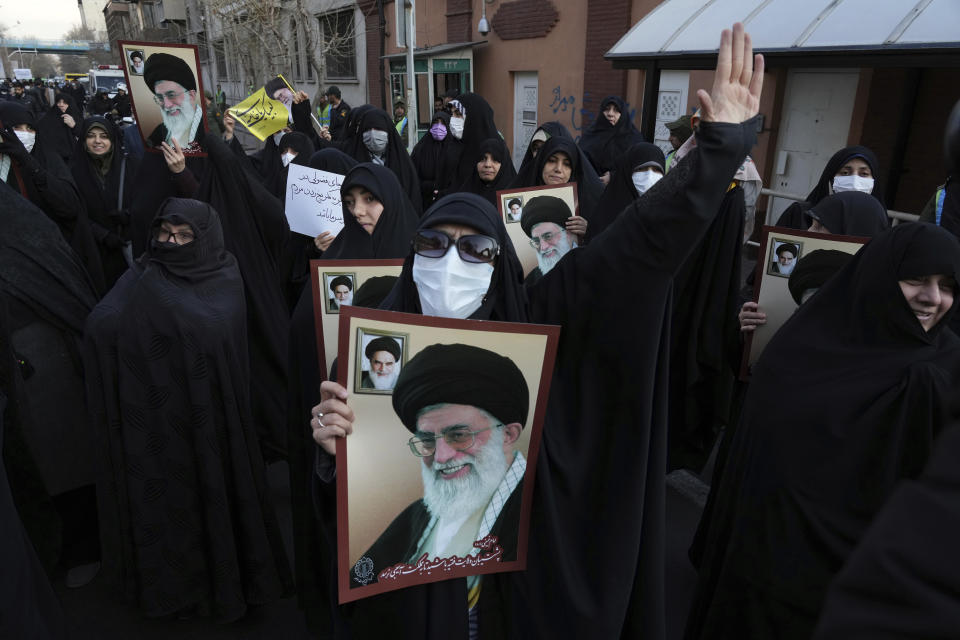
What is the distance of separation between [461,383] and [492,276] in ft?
1.12

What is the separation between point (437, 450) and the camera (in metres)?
1.44

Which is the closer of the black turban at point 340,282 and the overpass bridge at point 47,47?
the black turban at point 340,282

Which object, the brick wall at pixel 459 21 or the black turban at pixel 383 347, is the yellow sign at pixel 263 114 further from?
the brick wall at pixel 459 21

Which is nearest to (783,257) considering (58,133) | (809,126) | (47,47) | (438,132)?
(438,132)

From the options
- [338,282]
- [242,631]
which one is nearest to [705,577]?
[338,282]

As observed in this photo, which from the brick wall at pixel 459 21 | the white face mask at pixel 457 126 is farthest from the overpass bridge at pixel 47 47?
the white face mask at pixel 457 126

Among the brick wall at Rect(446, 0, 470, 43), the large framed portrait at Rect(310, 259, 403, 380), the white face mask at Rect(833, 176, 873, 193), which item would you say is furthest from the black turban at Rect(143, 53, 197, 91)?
the brick wall at Rect(446, 0, 470, 43)

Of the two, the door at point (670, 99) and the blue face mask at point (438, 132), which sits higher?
the door at point (670, 99)

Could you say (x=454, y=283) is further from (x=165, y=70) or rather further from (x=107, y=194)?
(x=107, y=194)

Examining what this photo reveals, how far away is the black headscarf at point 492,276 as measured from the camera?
1585 mm

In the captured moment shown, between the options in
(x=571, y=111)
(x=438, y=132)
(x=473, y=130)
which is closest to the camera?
(x=473, y=130)

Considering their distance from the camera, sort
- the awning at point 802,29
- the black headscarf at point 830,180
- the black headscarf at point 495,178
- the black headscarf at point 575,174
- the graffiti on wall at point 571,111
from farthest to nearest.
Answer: the graffiti on wall at point 571,111, the black headscarf at point 495,178, the awning at point 802,29, the black headscarf at point 575,174, the black headscarf at point 830,180

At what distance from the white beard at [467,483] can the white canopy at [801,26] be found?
4835 mm

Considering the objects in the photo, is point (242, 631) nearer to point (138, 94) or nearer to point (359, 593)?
point (359, 593)
